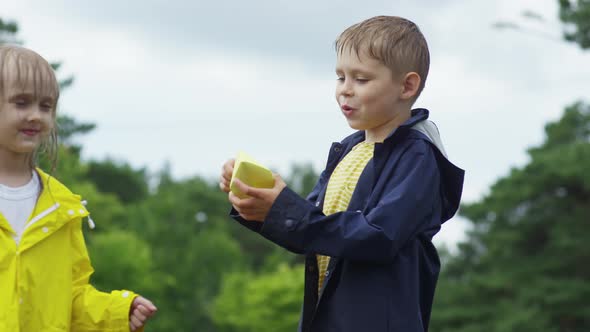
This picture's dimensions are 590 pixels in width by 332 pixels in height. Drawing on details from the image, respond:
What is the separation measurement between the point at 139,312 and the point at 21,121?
2.74 ft

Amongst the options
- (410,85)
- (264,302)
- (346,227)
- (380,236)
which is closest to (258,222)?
(346,227)

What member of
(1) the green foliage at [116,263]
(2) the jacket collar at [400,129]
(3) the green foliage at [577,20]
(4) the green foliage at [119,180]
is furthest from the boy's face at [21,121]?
(4) the green foliage at [119,180]

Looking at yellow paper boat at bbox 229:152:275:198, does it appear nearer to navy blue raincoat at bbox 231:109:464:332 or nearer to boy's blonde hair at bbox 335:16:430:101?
navy blue raincoat at bbox 231:109:464:332

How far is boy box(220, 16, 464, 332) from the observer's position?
3514 mm

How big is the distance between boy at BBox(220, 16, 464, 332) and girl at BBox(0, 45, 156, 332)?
2.40 feet

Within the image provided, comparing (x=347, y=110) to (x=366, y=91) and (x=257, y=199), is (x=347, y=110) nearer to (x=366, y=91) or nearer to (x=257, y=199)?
(x=366, y=91)

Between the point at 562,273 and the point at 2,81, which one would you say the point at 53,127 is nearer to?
the point at 2,81

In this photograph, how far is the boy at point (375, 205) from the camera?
3.51m

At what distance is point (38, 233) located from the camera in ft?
13.1

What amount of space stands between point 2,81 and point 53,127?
0.26 m

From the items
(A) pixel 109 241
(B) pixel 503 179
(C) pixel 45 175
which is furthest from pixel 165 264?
(C) pixel 45 175

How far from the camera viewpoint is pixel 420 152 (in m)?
3.68

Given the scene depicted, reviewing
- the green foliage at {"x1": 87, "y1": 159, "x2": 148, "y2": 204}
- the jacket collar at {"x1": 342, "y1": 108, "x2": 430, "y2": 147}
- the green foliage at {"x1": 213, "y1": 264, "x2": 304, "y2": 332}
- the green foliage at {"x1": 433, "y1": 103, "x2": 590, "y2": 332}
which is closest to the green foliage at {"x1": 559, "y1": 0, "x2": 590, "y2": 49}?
the green foliage at {"x1": 433, "y1": 103, "x2": 590, "y2": 332}

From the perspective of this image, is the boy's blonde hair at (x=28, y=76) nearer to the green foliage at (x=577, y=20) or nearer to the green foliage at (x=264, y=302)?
the green foliage at (x=577, y=20)
